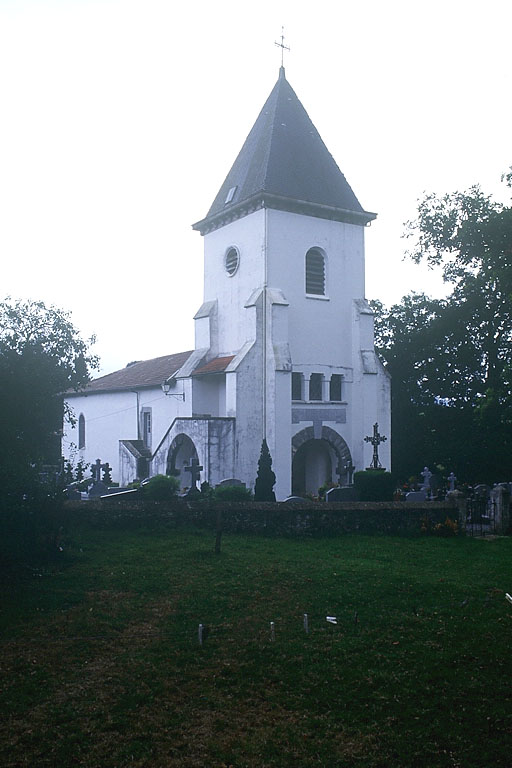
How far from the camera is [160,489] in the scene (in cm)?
2000

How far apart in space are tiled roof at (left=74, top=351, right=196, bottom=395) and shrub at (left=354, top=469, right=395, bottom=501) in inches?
526

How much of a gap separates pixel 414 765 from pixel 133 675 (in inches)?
138

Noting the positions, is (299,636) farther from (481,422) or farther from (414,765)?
(481,422)

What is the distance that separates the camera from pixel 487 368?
3347cm

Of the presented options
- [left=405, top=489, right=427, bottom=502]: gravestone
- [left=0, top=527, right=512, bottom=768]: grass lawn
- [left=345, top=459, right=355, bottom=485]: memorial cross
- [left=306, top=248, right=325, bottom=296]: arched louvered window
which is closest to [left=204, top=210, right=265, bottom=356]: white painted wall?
[left=306, top=248, right=325, bottom=296]: arched louvered window

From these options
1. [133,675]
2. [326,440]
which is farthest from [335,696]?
[326,440]

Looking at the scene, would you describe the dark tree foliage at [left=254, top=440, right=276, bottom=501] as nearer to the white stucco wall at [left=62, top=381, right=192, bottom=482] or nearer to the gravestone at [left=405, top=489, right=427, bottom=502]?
the gravestone at [left=405, top=489, right=427, bottom=502]

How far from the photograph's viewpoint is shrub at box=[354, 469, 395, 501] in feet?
72.6

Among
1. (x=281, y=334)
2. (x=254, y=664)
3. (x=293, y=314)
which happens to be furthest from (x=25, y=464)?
(x=293, y=314)

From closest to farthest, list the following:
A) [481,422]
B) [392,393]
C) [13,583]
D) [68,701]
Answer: [68,701] < [13,583] < [481,422] < [392,393]

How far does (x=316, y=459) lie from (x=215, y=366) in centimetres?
595

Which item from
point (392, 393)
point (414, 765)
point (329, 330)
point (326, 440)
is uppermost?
point (329, 330)

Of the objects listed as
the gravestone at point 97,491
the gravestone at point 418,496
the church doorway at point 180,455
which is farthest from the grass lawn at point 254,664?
the church doorway at point 180,455

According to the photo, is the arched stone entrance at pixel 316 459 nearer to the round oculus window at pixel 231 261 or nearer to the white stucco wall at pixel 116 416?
the white stucco wall at pixel 116 416
